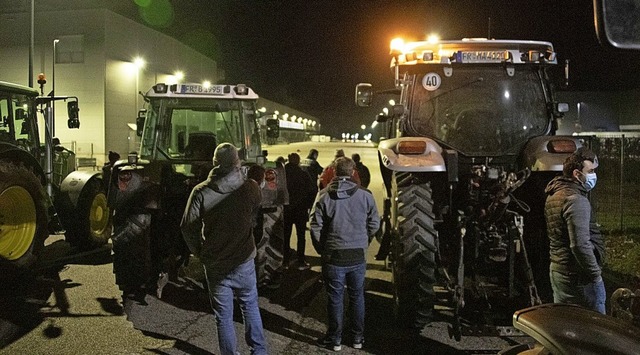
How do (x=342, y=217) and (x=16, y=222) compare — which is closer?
(x=342, y=217)

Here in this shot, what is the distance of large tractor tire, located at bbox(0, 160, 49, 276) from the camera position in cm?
741

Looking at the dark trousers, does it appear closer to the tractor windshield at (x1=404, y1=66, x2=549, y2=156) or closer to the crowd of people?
the crowd of people

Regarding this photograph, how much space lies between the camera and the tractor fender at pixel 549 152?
5.88m

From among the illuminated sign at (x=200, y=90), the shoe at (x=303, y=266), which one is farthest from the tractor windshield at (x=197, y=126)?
the shoe at (x=303, y=266)

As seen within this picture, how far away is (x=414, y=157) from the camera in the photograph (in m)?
5.96

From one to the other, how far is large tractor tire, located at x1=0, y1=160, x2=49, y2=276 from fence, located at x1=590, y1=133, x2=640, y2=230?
10.1 m

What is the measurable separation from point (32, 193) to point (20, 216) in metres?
0.32

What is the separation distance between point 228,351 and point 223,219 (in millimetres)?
1079

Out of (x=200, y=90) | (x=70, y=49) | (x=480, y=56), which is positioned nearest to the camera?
(x=480, y=56)

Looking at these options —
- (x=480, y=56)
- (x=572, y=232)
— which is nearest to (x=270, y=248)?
(x=480, y=56)

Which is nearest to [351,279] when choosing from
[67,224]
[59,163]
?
[67,224]

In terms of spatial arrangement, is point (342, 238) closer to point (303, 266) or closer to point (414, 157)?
point (414, 157)

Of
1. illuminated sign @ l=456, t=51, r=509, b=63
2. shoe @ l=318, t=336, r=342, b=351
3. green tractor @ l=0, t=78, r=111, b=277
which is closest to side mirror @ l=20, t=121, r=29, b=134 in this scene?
green tractor @ l=0, t=78, r=111, b=277

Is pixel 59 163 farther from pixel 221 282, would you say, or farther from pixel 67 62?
pixel 67 62
